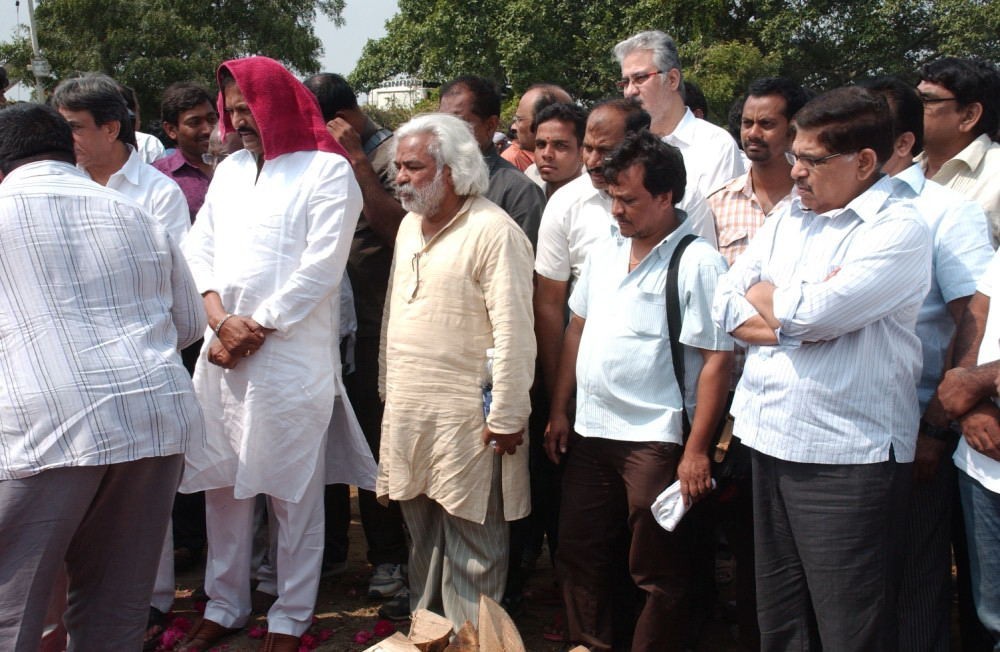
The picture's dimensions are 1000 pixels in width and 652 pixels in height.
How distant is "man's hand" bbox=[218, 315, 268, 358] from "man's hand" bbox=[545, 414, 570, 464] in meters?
1.17

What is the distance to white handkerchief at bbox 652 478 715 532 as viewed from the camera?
3246 mm

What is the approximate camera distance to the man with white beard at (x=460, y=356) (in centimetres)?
357

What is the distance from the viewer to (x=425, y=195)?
3639mm

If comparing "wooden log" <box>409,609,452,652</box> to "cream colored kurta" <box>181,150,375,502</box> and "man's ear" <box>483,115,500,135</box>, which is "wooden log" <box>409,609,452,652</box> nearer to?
"cream colored kurta" <box>181,150,375,502</box>

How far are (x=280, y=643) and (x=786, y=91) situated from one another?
298 cm

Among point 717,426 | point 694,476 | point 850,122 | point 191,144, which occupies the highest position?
point 850,122

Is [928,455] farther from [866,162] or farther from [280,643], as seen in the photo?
[280,643]

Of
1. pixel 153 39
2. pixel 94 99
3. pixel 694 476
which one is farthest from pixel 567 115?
pixel 153 39

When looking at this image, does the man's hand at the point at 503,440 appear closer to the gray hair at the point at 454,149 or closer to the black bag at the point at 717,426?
the black bag at the point at 717,426

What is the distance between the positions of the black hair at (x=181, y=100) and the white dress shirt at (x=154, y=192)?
90 cm

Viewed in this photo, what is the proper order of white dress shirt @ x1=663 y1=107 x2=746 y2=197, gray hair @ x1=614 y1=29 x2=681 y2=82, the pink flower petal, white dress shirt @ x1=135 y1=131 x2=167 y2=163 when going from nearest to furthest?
the pink flower petal, white dress shirt @ x1=663 y1=107 x2=746 y2=197, gray hair @ x1=614 y1=29 x2=681 y2=82, white dress shirt @ x1=135 y1=131 x2=167 y2=163

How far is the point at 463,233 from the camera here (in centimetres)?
363

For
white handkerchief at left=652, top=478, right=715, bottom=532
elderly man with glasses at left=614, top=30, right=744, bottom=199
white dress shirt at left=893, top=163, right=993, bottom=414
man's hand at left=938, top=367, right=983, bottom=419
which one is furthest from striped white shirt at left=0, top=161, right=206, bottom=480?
elderly man with glasses at left=614, top=30, right=744, bottom=199

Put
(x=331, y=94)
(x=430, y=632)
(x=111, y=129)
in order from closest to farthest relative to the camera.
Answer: (x=430, y=632), (x=111, y=129), (x=331, y=94)
